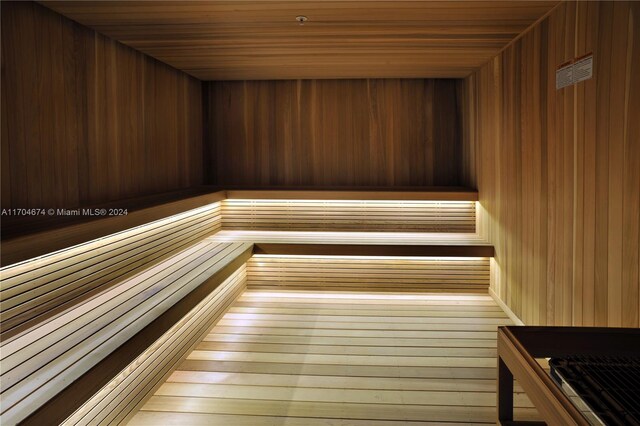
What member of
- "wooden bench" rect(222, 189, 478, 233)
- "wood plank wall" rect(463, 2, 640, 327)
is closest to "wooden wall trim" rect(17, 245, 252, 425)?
"wooden bench" rect(222, 189, 478, 233)

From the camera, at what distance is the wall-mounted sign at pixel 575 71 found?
2.24 m

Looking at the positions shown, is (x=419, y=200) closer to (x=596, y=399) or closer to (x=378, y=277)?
(x=378, y=277)

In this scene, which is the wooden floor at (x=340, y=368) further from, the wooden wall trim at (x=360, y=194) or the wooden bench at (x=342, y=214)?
the wooden wall trim at (x=360, y=194)

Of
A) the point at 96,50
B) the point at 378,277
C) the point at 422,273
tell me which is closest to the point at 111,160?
the point at 96,50

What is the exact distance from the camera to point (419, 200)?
163 inches

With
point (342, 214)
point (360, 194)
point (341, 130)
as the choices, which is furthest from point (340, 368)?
point (341, 130)

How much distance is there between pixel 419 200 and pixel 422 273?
678 millimetres

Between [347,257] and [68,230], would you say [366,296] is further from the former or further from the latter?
[68,230]

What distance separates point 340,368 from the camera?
2699mm

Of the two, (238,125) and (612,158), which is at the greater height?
(238,125)

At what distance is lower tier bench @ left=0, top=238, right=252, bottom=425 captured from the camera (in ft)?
4.91

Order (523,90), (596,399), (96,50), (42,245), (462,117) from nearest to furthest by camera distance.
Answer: (596,399)
(42,245)
(96,50)
(523,90)
(462,117)

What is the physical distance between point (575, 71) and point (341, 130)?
8.30 feet

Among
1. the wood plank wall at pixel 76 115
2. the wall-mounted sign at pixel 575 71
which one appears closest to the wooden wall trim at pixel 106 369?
the wood plank wall at pixel 76 115
